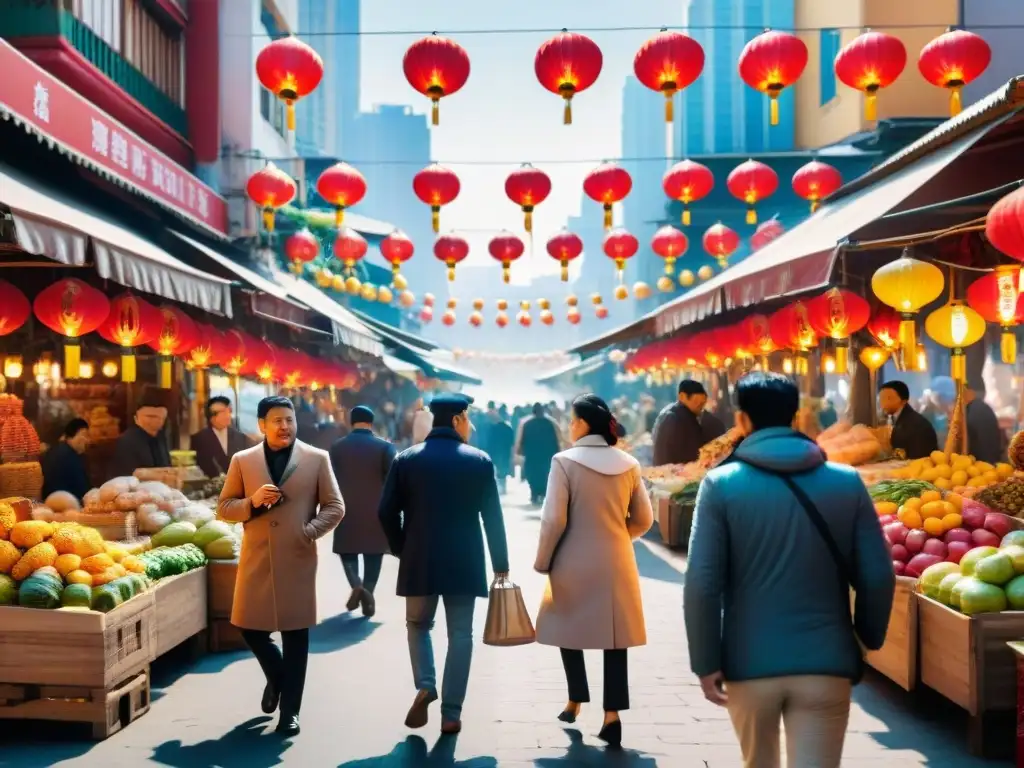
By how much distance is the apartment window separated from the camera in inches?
1031

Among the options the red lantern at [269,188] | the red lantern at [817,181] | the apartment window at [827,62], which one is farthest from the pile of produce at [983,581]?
the apartment window at [827,62]

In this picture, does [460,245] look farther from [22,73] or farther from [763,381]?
[763,381]

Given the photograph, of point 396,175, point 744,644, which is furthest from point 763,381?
point 396,175

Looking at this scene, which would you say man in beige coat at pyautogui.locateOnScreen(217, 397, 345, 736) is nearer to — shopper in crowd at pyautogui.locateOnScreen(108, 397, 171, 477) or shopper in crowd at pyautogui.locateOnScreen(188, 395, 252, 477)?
shopper in crowd at pyautogui.locateOnScreen(108, 397, 171, 477)

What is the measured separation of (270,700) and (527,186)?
29.8 ft

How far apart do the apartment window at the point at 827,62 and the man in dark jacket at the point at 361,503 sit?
19.8 metres

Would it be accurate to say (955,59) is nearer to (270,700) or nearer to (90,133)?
(270,700)

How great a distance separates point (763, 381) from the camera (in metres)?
3.75

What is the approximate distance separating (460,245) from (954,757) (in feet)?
49.1

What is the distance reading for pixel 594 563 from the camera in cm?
595

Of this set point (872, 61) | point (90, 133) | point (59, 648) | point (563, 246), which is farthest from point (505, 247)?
point (59, 648)

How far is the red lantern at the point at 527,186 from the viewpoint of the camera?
14.2 metres

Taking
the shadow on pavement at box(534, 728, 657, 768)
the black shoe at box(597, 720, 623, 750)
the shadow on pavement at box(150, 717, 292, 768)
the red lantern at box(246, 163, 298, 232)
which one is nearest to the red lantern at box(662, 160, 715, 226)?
the red lantern at box(246, 163, 298, 232)

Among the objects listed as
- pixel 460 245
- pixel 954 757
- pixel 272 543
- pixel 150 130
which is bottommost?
pixel 954 757
